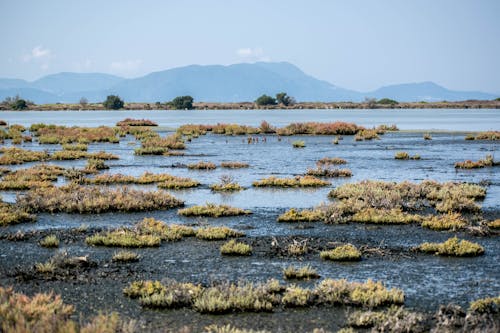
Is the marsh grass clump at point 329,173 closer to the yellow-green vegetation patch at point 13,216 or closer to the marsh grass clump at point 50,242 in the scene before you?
the yellow-green vegetation patch at point 13,216

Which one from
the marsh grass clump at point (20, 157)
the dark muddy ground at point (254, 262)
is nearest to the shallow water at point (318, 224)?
the dark muddy ground at point (254, 262)

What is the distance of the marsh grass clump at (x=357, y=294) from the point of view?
1166cm

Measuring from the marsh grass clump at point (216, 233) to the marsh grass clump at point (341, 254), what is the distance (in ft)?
10.7

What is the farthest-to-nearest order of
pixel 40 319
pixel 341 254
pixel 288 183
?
1. pixel 288 183
2. pixel 341 254
3. pixel 40 319

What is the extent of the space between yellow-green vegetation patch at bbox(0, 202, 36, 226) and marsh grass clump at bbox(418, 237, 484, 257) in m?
12.1

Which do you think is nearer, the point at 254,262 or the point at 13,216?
the point at 254,262

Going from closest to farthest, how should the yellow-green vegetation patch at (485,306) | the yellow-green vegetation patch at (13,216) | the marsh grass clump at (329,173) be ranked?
the yellow-green vegetation patch at (485,306)
the yellow-green vegetation patch at (13,216)
the marsh grass clump at (329,173)

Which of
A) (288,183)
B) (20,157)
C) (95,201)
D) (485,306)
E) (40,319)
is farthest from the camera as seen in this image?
(20,157)

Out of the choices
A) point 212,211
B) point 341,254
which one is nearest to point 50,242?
point 212,211

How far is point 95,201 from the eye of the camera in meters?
22.1

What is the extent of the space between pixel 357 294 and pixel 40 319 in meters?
5.68

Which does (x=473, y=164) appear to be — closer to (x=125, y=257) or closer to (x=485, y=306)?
(x=125, y=257)

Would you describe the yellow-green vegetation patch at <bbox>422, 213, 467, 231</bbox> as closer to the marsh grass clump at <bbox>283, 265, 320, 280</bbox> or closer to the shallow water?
the shallow water

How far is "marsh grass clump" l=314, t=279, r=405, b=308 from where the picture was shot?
11656 mm
